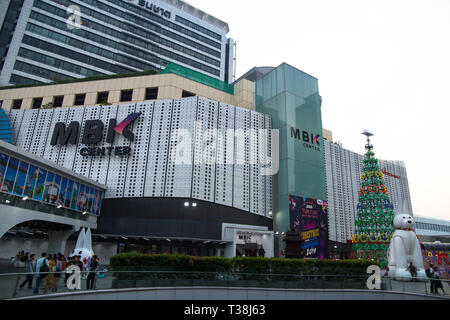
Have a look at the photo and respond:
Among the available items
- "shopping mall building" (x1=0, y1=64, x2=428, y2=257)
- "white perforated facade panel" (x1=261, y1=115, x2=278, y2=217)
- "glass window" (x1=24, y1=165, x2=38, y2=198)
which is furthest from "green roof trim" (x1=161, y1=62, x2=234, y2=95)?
"glass window" (x1=24, y1=165, x2=38, y2=198)

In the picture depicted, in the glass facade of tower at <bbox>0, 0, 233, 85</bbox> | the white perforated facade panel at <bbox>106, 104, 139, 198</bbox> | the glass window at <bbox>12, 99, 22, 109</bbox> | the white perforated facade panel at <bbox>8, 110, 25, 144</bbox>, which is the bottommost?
the white perforated facade panel at <bbox>106, 104, 139, 198</bbox>

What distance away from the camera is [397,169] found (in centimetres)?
5362

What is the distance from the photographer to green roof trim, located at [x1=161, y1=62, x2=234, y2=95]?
38.5m

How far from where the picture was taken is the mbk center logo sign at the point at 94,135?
3216cm

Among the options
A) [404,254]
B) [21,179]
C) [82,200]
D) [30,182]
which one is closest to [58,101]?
[82,200]

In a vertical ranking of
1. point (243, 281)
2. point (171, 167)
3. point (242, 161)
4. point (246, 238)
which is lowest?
point (243, 281)

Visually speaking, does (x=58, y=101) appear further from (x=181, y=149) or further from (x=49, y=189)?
(x=181, y=149)

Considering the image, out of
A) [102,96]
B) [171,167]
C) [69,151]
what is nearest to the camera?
[171,167]

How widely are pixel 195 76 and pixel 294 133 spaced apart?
49.0ft

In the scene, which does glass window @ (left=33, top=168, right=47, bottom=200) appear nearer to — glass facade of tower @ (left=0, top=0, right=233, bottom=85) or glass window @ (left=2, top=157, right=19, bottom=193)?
glass window @ (left=2, top=157, right=19, bottom=193)

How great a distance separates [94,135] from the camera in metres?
32.7

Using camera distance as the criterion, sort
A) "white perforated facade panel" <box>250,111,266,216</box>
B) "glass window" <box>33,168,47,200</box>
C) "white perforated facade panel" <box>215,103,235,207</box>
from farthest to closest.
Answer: "white perforated facade panel" <box>250,111,266,216</box>, "white perforated facade panel" <box>215,103,235,207</box>, "glass window" <box>33,168,47,200</box>

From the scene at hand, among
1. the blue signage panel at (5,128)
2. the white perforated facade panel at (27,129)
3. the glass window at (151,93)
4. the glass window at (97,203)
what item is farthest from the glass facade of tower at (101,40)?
the glass window at (97,203)

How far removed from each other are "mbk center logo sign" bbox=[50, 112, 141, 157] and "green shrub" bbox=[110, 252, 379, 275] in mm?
18671
